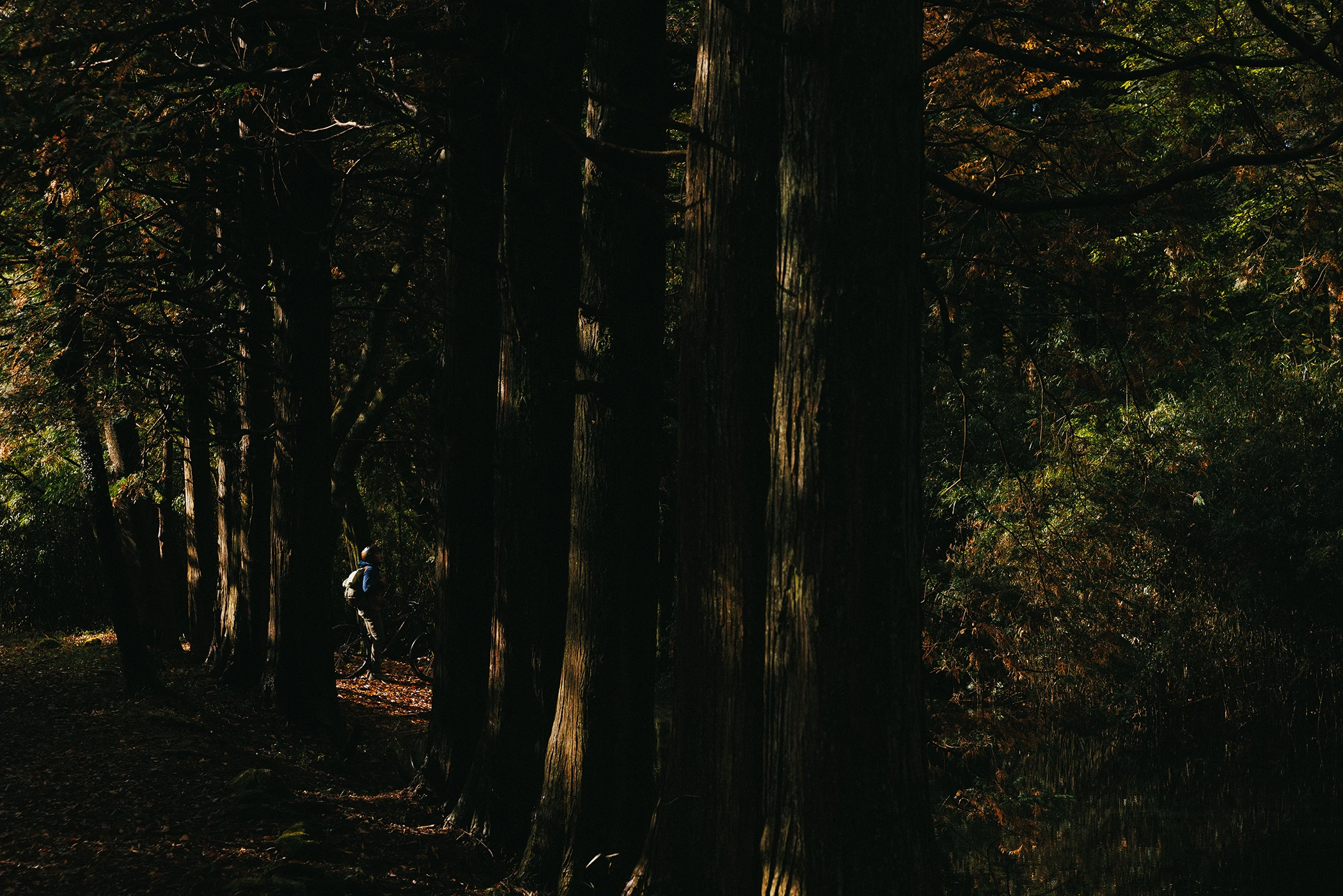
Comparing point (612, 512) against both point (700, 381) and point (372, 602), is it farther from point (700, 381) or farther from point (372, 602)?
point (372, 602)

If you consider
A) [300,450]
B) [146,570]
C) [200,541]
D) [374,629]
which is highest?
[300,450]

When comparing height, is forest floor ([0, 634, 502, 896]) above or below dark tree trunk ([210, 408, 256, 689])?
below

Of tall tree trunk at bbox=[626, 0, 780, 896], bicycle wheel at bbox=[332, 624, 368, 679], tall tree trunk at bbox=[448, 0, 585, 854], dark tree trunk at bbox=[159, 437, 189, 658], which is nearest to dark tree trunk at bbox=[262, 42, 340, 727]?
dark tree trunk at bbox=[159, 437, 189, 658]

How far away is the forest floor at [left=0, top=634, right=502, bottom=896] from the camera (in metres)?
5.68

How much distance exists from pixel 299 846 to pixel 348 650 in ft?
35.7

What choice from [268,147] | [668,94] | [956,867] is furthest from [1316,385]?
[268,147]

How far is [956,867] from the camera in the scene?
1032cm

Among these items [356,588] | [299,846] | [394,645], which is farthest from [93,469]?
[394,645]

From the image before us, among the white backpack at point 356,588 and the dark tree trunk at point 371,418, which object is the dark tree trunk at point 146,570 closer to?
the white backpack at point 356,588

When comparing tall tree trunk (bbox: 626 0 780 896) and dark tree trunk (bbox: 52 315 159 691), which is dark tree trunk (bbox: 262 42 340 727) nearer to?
dark tree trunk (bbox: 52 315 159 691)

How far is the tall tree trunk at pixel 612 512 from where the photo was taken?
19.2 ft

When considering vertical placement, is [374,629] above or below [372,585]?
below

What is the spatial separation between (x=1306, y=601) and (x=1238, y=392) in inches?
136

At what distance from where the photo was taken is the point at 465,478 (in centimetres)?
831
